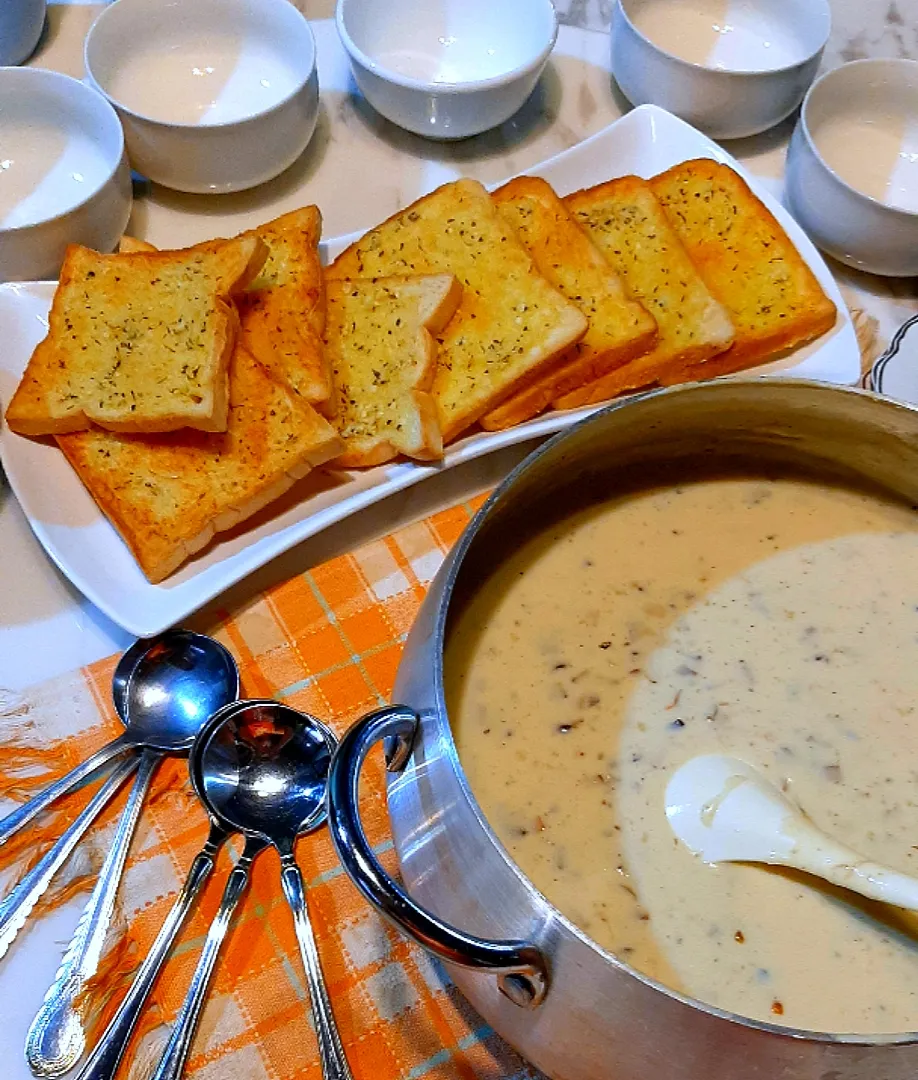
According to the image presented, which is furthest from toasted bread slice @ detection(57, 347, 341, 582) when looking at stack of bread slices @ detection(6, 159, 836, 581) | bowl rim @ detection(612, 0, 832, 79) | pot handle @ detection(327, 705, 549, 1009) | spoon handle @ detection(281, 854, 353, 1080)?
bowl rim @ detection(612, 0, 832, 79)

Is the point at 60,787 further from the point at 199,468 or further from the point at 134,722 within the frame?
the point at 199,468

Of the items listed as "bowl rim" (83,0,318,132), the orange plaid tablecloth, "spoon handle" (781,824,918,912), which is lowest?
the orange plaid tablecloth

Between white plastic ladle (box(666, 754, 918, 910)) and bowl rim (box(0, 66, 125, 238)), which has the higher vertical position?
bowl rim (box(0, 66, 125, 238))

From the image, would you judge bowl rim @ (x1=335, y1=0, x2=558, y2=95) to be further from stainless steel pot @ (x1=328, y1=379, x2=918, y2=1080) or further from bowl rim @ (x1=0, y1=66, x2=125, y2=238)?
stainless steel pot @ (x1=328, y1=379, x2=918, y2=1080)

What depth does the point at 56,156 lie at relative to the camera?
4.46ft

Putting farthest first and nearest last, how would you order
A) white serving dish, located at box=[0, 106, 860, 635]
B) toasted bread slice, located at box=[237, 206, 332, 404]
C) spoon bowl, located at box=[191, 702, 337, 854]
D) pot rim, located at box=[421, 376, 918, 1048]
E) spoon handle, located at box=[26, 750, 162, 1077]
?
toasted bread slice, located at box=[237, 206, 332, 404] → white serving dish, located at box=[0, 106, 860, 635] → spoon bowl, located at box=[191, 702, 337, 854] → spoon handle, located at box=[26, 750, 162, 1077] → pot rim, located at box=[421, 376, 918, 1048]

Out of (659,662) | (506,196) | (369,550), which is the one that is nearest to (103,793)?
(369,550)

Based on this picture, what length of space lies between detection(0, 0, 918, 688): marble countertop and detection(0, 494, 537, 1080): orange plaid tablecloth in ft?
0.54

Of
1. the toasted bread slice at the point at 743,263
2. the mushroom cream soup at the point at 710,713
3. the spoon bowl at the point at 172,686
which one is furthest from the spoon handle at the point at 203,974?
the toasted bread slice at the point at 743,263

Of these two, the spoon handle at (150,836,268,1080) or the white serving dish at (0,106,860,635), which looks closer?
the spoon handle at (150,836,268,1080)

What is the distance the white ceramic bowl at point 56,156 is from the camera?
125 cm

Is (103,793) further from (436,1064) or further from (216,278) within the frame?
(216,278)

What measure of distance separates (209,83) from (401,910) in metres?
1.21

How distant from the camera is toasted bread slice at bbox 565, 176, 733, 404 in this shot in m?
1.22
